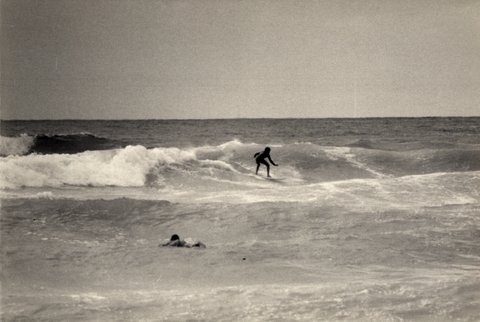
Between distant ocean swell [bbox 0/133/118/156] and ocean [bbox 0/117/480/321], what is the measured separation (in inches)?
130

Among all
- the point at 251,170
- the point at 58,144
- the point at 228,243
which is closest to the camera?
the point at 228,243

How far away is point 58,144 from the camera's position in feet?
57.0

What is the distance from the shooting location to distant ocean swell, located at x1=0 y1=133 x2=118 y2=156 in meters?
15.0

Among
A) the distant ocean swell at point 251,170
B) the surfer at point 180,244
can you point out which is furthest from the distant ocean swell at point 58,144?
the surfer at point 180,244

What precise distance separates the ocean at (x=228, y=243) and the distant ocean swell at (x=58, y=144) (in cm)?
331

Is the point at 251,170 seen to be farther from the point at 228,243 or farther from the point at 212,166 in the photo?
the point at 228,243

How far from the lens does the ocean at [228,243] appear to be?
12.9 feet

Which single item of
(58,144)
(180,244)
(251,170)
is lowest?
(180,244)

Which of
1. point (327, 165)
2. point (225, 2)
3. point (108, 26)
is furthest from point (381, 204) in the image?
point (327, 165)

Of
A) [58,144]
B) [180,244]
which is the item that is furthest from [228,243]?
[58,144]

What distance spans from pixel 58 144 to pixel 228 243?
12.7m

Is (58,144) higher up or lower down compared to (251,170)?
higher up

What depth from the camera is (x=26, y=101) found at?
7031mm

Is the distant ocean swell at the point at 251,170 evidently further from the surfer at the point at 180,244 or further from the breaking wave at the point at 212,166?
the surfer at the point at 180,244
